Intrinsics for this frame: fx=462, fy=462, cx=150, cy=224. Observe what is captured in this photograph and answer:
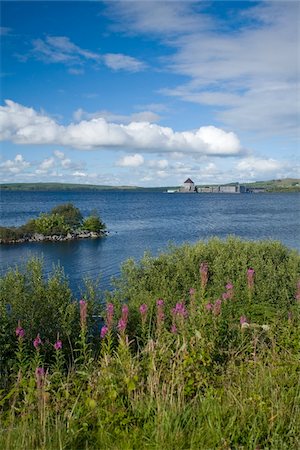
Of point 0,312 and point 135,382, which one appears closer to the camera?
point 135,382

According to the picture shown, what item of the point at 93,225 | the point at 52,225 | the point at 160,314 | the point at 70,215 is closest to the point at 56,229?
the point at 52,225

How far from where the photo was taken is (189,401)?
4.38m

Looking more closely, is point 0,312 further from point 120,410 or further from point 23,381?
point 120,410

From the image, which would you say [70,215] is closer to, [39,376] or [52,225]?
[52,225]

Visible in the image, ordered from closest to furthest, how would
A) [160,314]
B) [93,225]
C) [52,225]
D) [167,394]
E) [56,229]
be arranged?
[167,394] < [160,314] < [56,229] < [52,225] < [93,225]

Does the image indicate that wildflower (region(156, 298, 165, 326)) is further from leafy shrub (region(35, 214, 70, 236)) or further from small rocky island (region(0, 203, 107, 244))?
leafy shrub (region(35, 214, 70, 236))

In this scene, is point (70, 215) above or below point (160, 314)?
below

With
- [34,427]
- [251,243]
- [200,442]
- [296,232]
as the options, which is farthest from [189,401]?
[296,232]

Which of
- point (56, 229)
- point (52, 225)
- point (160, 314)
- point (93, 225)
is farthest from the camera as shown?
point (93, 225)

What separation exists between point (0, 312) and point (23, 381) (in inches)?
153

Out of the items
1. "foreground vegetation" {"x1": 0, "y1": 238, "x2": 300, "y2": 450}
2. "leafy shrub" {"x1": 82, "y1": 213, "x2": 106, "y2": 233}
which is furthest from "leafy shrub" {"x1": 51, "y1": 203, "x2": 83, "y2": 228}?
"foreground vegetation" {"x1": 0, "y1": 238, "x2": 300, "y2": 450}

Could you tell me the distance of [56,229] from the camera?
42.0 metres

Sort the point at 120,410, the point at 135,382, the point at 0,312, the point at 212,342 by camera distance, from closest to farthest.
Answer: the point at 120,410, the point at 135,382, the point at 212,342, the point at 0,312

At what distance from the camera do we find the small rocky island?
40062 millimetres
